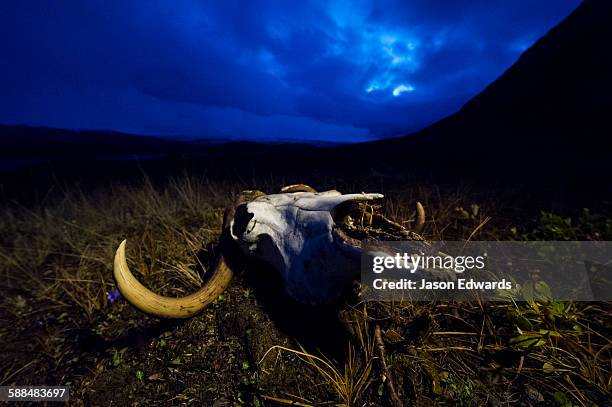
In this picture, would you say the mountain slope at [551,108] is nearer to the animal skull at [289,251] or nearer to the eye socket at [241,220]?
the animal skull at [289,251]

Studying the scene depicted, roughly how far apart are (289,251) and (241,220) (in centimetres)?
46

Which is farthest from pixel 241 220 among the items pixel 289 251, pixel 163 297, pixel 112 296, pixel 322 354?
pixel 112 296

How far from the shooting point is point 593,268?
1.64m

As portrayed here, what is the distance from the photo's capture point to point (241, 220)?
1.64 meters

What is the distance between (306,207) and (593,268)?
205 cm

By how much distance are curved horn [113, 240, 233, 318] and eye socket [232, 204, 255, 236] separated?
0.22 m

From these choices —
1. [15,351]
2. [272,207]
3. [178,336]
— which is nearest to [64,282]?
[15,351]

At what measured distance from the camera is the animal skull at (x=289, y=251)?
1197 millimetres

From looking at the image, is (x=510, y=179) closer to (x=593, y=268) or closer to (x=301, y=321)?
(x=593, y=268)

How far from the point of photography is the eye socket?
158cm

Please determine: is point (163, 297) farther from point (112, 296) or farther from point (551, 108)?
point (551, 108)

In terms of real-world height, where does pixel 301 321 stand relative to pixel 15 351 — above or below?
above

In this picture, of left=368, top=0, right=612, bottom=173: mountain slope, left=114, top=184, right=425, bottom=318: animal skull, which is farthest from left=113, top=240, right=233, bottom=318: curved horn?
left=368, top=0, right=612, bottom=173: mountain slope

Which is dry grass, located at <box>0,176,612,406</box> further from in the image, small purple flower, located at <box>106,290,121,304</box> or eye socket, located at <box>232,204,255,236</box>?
eye socket, located at <box>232,204,255,236</box>
